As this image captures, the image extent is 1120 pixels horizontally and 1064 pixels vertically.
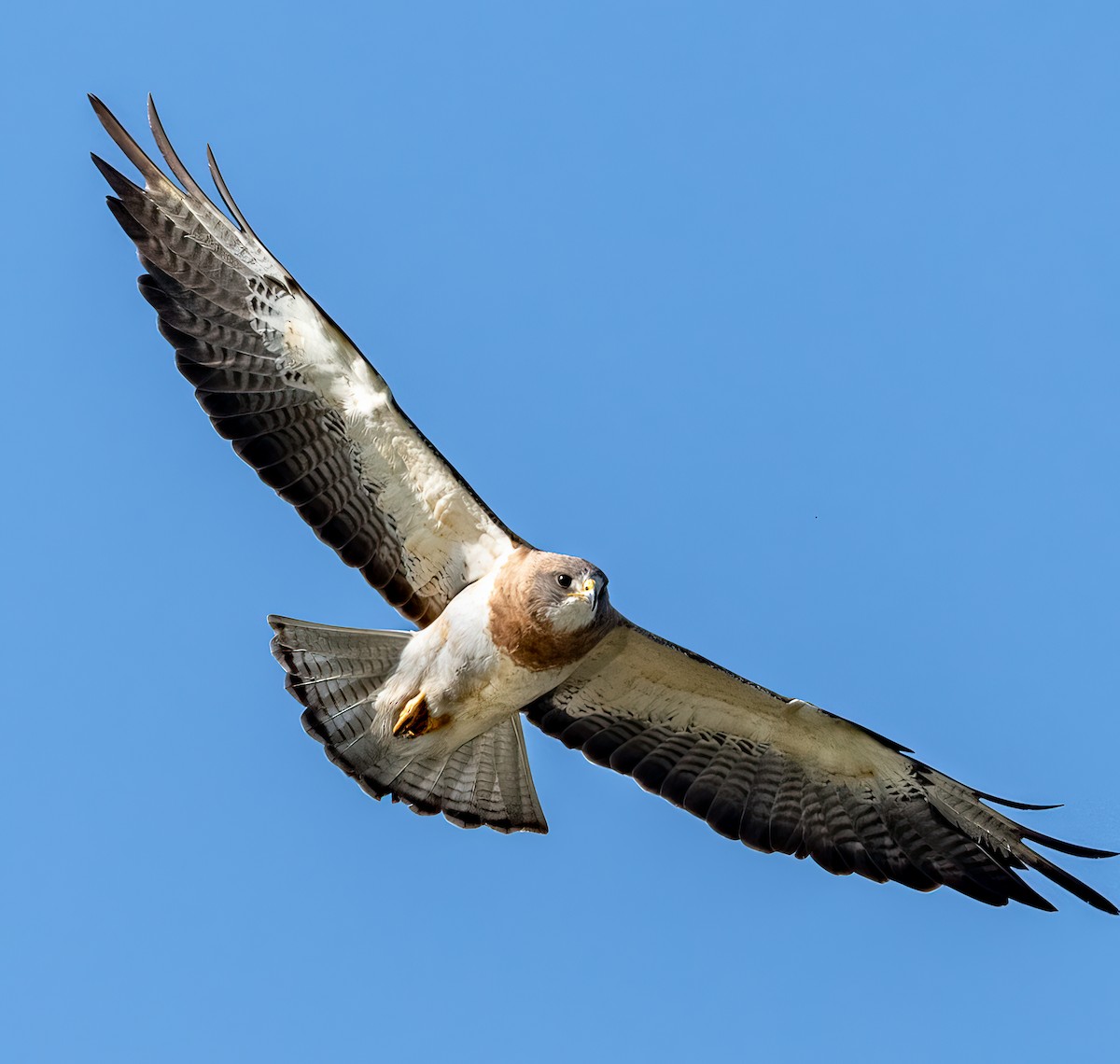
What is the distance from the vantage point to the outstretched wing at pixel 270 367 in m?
12.0

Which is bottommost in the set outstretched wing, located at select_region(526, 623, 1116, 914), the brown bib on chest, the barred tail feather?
the barred tail feather

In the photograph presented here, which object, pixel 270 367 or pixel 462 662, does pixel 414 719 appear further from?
pixel 270 367

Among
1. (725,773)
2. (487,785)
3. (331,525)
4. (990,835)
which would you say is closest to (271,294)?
(331,525)

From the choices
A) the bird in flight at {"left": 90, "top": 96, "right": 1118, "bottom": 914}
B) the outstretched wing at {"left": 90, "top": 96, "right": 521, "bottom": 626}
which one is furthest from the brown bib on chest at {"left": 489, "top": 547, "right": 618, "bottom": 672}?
the outstretched wing at {"left": 90, "top": 96, "right": 521, "bottom": 626}

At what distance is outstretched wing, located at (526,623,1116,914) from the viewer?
1268 centimetres

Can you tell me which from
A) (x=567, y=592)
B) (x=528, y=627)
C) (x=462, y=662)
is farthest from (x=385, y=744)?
(x=567, y=592)

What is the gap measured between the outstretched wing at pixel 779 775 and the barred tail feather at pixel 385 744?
0.54 meters

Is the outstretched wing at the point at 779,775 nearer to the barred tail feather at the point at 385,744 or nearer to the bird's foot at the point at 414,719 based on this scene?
the barred tail feather at the point at 385,744

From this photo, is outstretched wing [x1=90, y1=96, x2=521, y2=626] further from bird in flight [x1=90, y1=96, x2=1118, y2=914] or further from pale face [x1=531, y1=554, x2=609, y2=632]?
pale face [x1=531, y1=554, x2=609, y2=632]

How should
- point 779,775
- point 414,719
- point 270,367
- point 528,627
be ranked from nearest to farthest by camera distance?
point 528,627 < point 270,367 < point 414,719 < point 779,775

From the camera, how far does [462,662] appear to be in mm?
12109

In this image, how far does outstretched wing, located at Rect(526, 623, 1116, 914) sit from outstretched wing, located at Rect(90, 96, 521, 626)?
5.56 feet

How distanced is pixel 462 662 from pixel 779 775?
8.56ft

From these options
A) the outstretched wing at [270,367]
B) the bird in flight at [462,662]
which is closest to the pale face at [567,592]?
the bird in flight at [462,662]
